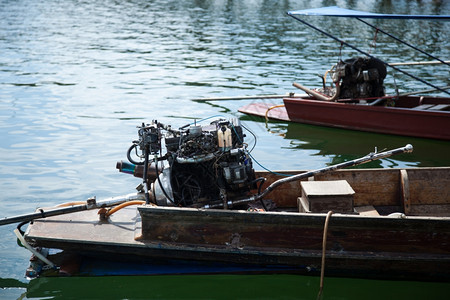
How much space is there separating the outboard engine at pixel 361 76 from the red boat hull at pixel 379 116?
297 millimetres

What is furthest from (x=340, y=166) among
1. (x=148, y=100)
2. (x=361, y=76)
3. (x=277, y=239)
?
(x=148, y=100)

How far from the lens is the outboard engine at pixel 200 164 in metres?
6.05

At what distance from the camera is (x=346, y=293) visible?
19.5 feet

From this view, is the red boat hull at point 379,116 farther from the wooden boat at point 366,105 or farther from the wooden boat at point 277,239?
the wooden boat at point 277,239

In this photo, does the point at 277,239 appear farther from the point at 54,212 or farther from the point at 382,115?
the point at 382,115

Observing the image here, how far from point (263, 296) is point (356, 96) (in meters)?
6.23

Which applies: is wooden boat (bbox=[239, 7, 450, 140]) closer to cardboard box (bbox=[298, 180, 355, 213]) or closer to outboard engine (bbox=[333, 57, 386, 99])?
outboard engine (bbox=[333, 57, 386, 99])

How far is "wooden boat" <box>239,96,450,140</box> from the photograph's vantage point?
10461 mm

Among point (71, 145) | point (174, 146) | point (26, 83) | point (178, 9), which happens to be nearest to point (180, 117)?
point (71, 145)

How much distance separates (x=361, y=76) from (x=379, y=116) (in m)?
0.89

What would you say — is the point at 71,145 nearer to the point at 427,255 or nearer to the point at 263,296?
the point at 263,296

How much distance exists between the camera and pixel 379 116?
35.9 feet

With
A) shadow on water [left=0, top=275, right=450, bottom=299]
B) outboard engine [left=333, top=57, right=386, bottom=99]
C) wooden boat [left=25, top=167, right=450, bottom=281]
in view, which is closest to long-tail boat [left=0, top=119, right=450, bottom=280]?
wooden boat [left=25, top=167, right=450, bottom=281]

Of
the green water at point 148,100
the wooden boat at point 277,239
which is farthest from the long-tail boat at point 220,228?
the green water at point 148,100
